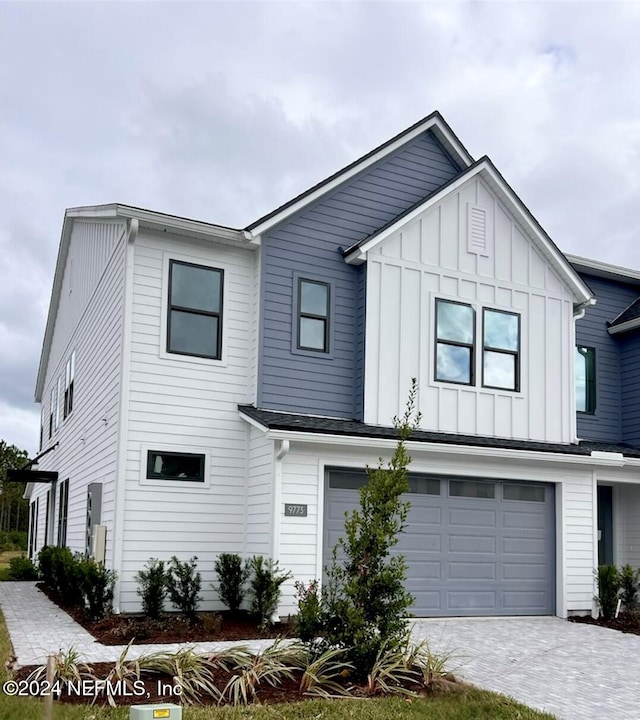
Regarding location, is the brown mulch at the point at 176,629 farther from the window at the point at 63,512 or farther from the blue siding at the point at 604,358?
the blue siding at the point at 604,358

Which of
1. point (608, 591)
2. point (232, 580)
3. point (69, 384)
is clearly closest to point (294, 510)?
point (232, 580)

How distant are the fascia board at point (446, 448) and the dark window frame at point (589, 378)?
2620 mm

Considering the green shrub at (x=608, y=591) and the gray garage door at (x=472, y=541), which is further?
the green shrub at (x=608, y=591)

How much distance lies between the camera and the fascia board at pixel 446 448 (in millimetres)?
12312

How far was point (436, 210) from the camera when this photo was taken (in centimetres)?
1531

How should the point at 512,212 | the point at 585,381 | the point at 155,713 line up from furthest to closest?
the point at 585,381, the point at 512,212, the point at 155,713

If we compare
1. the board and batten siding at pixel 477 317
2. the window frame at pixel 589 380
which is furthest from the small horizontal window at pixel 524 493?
the window frame at pixel 589 380

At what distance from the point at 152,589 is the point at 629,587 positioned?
861 centimetres

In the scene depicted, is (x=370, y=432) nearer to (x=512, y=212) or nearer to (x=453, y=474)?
(x=453, y=474)

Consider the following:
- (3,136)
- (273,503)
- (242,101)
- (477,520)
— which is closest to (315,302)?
(273,503)

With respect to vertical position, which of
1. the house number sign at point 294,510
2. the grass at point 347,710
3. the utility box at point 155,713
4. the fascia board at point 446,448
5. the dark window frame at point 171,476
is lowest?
the grass at point 347,710

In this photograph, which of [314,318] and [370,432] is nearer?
[370,432]

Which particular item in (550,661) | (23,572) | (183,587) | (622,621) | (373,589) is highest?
(373,589)

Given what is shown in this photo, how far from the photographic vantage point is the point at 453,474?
1414cm
